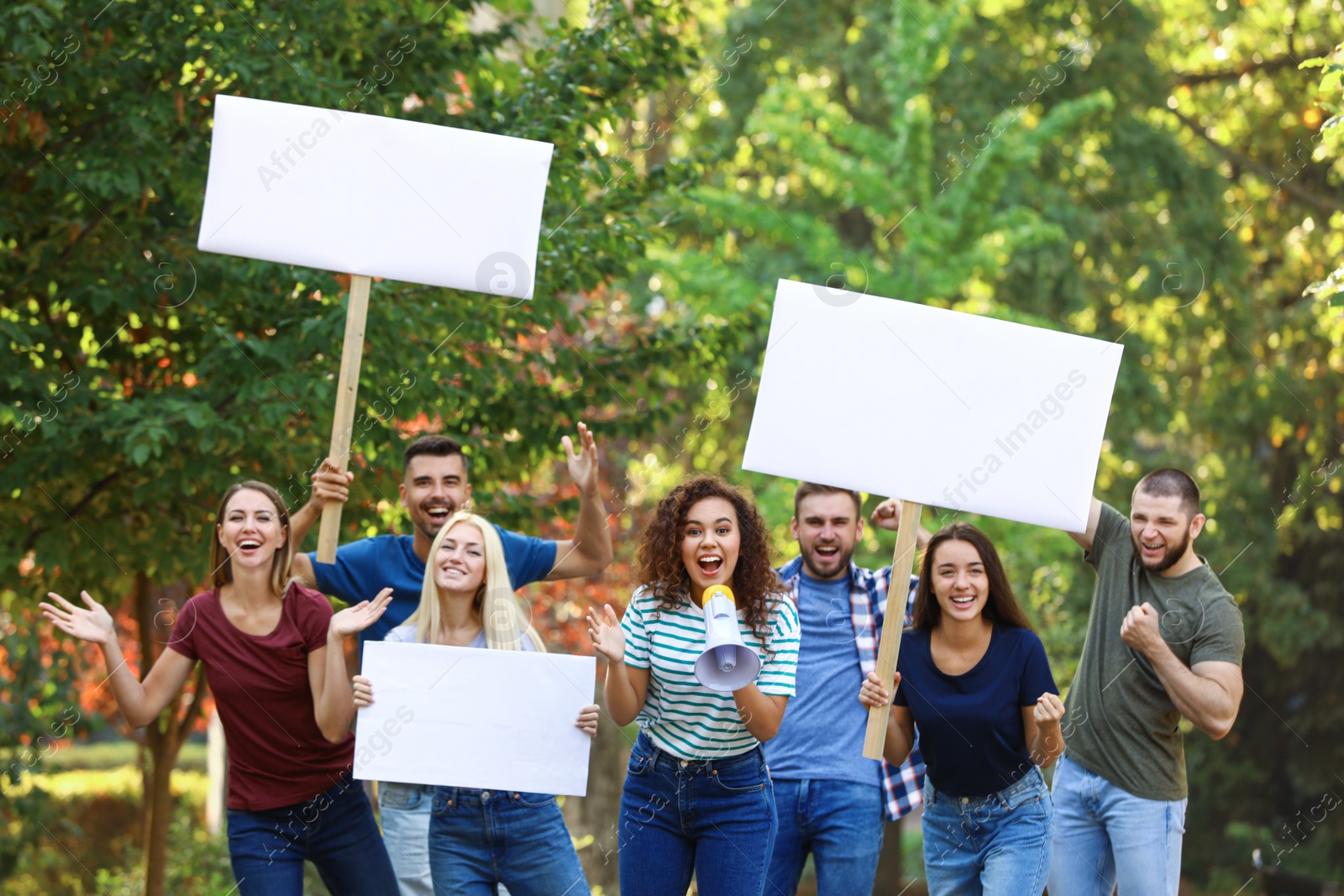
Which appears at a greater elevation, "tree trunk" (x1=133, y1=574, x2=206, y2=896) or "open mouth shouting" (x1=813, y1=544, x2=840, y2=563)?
"open mouth shouting" (x1=813, y1=544, x2=840, y2=563)

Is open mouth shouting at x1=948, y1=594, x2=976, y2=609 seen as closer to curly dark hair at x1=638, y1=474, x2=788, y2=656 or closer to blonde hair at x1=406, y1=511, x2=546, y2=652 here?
curly dark hair at x1=638, y1=474, x2=788, y2=656

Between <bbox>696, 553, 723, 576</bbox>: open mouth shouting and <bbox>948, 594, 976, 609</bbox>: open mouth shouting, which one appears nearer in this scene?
<bbox>696, 553, 723, 576</bbox>: open mouth shouting

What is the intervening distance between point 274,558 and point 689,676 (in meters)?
1.44

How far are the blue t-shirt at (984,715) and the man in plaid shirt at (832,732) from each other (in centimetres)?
42

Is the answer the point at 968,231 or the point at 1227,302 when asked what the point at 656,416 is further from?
the point at 1227,302

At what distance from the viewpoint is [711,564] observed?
4.17m

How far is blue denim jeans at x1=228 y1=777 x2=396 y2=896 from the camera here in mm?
4148

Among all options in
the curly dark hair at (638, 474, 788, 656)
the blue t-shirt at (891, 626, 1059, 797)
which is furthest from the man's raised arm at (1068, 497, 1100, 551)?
the curly dark hair at (638, 474, 788, 656)

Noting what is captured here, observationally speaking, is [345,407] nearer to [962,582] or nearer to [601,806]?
[962,582]

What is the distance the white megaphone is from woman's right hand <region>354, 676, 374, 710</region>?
1100mm

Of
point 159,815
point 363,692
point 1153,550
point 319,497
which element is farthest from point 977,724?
point 159,815

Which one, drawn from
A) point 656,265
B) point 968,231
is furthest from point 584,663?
point 968,231

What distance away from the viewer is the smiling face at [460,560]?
429 cm

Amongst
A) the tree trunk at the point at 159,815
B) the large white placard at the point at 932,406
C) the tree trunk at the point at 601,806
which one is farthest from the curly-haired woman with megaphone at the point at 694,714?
the tree trunk at the point at 601,806
